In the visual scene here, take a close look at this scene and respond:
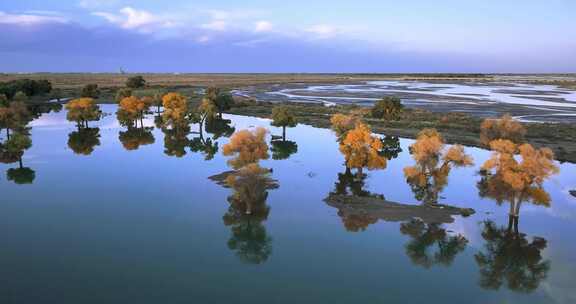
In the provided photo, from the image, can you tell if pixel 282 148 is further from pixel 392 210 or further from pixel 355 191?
pixel 392 210

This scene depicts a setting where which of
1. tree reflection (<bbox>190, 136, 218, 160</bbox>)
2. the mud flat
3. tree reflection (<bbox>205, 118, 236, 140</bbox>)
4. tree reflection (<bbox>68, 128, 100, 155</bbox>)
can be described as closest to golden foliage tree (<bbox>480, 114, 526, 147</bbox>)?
the mud flat

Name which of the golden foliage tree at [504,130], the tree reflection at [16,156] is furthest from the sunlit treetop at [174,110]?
the golden foliage tree at [504,130]

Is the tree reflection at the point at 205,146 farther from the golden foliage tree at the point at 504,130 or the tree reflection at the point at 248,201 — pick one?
the golden foliage tree at the point at 504,130

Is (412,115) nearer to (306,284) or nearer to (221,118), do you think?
(221,118)

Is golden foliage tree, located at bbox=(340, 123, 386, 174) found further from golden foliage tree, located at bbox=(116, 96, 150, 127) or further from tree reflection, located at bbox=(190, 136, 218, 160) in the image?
golden foliage tree, located at bbox=(116, 96, 150, 127)

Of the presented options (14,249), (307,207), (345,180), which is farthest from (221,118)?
(14,249)

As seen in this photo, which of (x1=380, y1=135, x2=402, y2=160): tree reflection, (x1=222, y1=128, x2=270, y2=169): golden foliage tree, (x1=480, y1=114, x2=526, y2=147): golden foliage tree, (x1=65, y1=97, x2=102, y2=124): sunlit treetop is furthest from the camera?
(x1=65, y1=97, x2=102, y2=124): sunlit treetop

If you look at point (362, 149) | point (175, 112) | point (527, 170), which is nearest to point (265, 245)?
point (362, 149)

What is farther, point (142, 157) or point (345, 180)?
point (142, 157)
